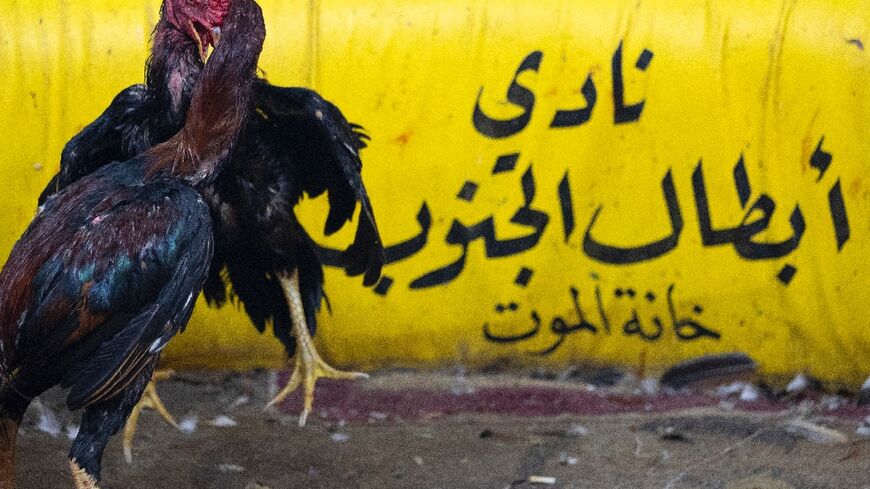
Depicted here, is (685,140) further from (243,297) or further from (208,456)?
(208,456)

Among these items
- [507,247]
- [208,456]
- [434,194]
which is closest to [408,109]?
[434,194]

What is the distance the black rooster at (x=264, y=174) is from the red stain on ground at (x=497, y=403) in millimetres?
370

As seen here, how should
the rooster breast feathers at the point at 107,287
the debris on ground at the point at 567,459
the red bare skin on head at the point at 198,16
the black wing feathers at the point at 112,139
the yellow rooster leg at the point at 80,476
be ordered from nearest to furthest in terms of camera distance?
1. the rooster breast feathers at the point at 107,287
2. the yellow rooster leg at the point at 80,476
3. the red bare skin on head at the point at 198,16
4. the black wing feathers at the point at 112,139
5. the debris on ground at the point at 567,459

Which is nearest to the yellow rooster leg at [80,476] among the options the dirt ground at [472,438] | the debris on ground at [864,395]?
the dirt ground at [472,438]

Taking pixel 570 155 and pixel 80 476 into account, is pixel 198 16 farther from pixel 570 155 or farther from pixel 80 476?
pixel 570 155

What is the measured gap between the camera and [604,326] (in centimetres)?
455

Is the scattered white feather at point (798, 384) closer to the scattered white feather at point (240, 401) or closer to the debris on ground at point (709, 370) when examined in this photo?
the debris on ground at point (709, 370)

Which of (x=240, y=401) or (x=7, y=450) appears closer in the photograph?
(x=7, y=450)

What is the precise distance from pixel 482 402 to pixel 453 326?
0.34 meters

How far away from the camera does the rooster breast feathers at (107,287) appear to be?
9.19 ft

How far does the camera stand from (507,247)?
15.0 feet

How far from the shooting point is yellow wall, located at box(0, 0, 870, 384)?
4.35 metres

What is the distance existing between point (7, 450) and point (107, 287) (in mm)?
600

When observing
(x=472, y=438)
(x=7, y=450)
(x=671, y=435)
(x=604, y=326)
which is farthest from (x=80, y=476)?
(x=604, y=326)
